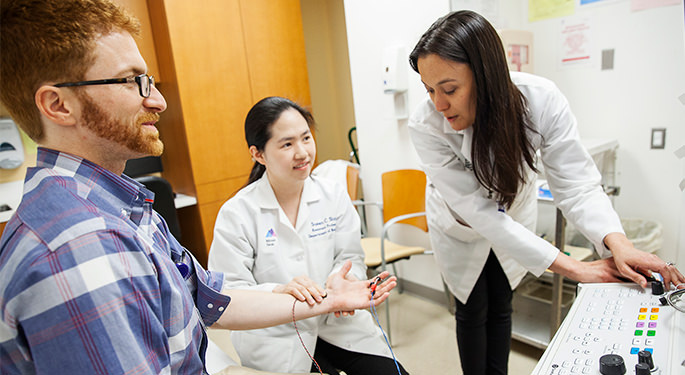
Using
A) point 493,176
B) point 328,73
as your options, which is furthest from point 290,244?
point 328,73

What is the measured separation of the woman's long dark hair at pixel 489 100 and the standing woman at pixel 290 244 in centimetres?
48

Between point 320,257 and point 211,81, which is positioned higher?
point 211,81

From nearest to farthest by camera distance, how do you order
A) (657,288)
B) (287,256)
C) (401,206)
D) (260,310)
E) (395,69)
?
(657,288)
(260,310)
(287,256)
(395,69)
(401,206)

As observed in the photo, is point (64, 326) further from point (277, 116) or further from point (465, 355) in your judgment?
point (465, 355)

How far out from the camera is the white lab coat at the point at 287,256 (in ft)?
3.99

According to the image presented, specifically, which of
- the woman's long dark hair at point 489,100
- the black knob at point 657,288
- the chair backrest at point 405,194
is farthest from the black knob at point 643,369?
the chair backrest at point 405,194

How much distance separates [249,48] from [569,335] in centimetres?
288

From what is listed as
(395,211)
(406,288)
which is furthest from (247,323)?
(406,288)

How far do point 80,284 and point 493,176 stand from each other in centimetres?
107

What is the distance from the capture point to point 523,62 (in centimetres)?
240

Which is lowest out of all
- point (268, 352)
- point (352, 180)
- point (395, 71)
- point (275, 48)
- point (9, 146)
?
point (268, 352)

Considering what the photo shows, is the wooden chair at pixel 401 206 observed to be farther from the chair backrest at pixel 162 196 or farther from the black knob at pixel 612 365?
the black knob at pixel 612 365

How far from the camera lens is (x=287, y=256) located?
133 cm

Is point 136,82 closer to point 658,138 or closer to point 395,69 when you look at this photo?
point 395,69
